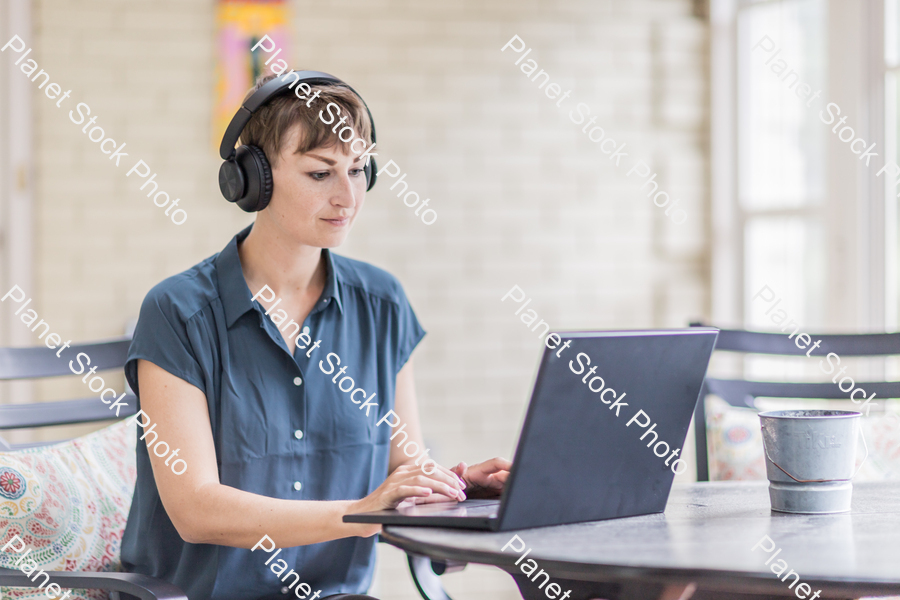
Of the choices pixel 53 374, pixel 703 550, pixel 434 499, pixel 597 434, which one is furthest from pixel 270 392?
pixel 703 550

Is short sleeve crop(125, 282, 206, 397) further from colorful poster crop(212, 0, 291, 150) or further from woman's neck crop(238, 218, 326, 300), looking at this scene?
colorful poster crop(212, 0, 291, 150)

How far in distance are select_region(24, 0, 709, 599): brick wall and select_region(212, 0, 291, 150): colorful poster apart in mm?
58

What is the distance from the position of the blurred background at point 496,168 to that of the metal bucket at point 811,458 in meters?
1.99

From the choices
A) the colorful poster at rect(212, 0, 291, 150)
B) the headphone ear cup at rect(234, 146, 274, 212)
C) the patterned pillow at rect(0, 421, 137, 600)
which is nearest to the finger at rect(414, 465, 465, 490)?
the headphone ear cup at rect(234, 146, 274, 212)

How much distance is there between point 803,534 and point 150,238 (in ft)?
9.21

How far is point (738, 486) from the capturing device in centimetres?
149

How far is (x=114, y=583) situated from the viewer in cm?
130

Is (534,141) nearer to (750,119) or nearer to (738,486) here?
(750,119)

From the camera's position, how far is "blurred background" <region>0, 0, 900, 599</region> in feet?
10.5

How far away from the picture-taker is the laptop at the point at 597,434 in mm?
996

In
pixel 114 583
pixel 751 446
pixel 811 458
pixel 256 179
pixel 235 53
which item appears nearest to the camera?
pixel 811 458

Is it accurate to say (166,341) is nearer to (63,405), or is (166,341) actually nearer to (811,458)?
(63,405)

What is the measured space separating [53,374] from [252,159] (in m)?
0.69

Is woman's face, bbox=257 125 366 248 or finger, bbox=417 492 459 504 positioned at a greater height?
woman's face, bbox=257 125 366 248
